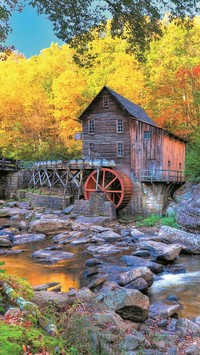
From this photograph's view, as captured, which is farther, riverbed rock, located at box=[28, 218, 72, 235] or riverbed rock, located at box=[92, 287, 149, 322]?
riverbed rock, located at box=[28, 218, 72, 235]

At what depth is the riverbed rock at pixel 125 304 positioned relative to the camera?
5672 millimetres

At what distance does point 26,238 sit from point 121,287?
8763 mm

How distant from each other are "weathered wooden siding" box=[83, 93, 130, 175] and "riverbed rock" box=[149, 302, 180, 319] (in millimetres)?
15297

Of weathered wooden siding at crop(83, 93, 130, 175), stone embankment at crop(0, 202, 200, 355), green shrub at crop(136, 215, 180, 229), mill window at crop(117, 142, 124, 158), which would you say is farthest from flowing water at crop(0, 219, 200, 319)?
weathered wooden siding at crop(83, 93, 130, 175)

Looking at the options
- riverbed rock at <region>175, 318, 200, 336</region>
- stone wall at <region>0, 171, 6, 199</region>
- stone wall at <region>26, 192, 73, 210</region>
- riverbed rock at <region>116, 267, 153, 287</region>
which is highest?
stone wall at <region>0, 171, 6, 199</region>

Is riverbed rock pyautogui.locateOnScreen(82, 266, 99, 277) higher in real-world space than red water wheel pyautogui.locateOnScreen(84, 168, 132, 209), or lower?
lower

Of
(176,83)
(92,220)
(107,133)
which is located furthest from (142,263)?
(176,83)

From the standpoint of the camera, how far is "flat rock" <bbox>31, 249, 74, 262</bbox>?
443 inches

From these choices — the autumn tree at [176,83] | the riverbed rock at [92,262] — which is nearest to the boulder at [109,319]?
the riverbed rock at [92,262]

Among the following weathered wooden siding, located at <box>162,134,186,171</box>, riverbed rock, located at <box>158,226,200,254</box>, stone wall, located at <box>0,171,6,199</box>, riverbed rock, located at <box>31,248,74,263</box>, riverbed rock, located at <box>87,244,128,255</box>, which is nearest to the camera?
riverbed rock, located at <box>31,248,74,263</box>

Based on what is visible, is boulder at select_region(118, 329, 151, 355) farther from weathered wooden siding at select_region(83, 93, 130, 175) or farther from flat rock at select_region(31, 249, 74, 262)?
weathered wooden siding at select_region(83, 93, 130, 175)

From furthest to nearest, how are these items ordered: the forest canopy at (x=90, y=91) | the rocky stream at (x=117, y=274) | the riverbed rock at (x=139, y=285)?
the forest canopy at (x=90, y=91) → the riverbed rock at (x=139, y=285) → the rocky stream at (x=117, y=274)

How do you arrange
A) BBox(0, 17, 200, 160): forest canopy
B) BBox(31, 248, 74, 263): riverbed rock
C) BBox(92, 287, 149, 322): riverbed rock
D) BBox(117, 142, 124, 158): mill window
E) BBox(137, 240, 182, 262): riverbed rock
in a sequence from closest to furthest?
BBox(92, 287, 149, 322): riverbed rock < BBox(137, 240, 182, 262): riverbed rock < BBox(31, 248, 74, 263): riverbed rock < BBox(117, 142, 124, 158): mill window < BBox(0, 17, 200, 160): forest canopy

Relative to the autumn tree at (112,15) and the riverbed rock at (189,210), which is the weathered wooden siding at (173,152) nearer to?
the riverbed rock at (189,210)
